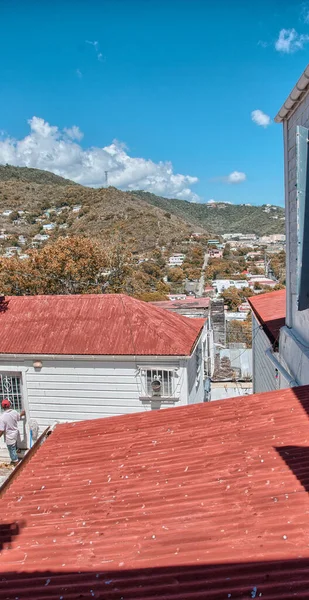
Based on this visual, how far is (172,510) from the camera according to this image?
3.14m

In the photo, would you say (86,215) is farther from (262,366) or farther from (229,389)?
(262,366)

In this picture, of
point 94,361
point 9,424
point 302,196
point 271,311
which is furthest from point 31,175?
point 302,196

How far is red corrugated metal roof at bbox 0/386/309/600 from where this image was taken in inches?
92.4

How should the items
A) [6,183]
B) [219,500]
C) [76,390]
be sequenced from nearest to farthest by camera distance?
[219,500] < [76,390] < [6,183]

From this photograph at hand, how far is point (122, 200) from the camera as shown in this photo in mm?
91812

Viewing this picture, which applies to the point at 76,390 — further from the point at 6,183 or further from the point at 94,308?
the point at 6,183

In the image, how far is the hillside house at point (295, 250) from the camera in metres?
4.51

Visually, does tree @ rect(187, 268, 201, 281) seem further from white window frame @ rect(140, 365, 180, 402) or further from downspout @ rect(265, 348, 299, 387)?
downspout @ rect(265, 348, 299, 387)

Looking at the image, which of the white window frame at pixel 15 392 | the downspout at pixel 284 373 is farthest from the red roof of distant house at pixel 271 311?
the white window frame at pixel 15 392

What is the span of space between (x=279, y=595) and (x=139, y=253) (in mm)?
73335

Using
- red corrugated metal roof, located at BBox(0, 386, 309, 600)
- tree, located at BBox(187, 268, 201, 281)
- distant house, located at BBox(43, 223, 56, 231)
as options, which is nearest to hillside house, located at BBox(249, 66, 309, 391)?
red corrugated metal roof, located at BBox(0, 386, 309, 600)

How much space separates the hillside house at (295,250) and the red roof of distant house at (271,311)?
0.9 inches

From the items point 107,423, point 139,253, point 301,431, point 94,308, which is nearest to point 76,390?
point 94,308

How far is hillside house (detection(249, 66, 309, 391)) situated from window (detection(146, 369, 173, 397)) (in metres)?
2.13
